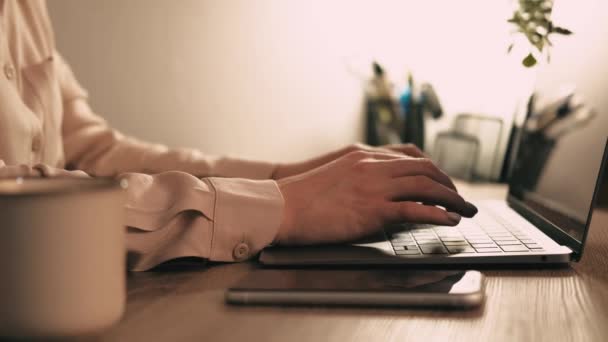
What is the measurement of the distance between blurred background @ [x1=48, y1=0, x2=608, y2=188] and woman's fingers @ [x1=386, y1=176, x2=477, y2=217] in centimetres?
111

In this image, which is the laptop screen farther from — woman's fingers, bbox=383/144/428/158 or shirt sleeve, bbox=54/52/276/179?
shirt sleeve, bbox=54/52/276/179

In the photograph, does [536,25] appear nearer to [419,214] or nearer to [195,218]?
[419,214]

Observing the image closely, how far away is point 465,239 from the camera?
0.70 meters

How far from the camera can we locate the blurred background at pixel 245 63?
1861 millimetres

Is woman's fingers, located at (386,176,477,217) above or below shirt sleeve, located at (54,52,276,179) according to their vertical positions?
above

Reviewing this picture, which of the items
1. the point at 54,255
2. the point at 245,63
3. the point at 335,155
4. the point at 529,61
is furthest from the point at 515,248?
the point at 245,63

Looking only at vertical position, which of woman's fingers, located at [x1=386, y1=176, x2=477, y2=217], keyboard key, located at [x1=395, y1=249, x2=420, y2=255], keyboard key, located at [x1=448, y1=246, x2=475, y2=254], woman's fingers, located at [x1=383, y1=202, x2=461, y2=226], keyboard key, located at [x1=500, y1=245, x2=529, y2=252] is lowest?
keyboard key, located at [x1=395, y1=249, x2=420, y2=255]

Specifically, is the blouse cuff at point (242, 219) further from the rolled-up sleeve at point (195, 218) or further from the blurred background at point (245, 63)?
the blurred background at point (245, 63)

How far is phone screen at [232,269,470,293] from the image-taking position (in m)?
0.50

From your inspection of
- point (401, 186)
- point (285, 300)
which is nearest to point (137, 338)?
point (285, 300)

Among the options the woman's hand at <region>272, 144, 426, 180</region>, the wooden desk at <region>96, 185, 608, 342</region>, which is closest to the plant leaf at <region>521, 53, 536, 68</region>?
the woman's hand at <region>272, 144, 426, 180</region>

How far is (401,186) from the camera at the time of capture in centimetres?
68

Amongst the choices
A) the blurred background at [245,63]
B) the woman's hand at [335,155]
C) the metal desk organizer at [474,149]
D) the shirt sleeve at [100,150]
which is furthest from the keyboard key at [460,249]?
the blurred background at [245,63]

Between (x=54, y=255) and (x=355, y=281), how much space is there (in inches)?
10.4
